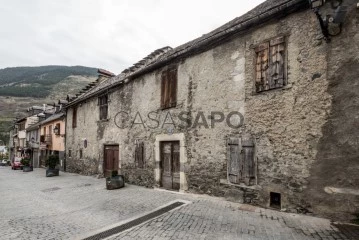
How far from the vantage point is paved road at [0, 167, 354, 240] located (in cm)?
464

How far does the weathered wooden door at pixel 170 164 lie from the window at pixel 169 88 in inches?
59.3

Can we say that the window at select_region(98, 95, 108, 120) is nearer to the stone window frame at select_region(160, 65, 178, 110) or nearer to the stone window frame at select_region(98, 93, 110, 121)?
the stone window frame at select_region(98, 93, 110, 121)

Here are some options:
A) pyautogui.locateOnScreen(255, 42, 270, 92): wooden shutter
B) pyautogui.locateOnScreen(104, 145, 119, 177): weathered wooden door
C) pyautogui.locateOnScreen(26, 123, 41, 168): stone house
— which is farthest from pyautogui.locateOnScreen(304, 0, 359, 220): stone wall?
pyautogui.locateOnScreen(26, 123, 41, 168): stone house

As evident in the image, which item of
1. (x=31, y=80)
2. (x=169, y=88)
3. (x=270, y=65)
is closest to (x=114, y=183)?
(x=169, y=88)

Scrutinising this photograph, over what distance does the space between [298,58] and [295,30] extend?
2.25 feet

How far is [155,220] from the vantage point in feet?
18.2

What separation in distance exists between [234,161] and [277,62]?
287cm

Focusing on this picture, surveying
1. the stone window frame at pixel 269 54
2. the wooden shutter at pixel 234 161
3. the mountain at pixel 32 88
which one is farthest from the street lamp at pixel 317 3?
the mountain at pixel 32 88

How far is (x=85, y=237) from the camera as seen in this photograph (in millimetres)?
4812

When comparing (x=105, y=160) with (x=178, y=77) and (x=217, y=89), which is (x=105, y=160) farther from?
(x=217, y=89)

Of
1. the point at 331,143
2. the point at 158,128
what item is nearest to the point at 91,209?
the point at 158,128

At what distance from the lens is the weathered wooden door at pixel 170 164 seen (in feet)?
28.9

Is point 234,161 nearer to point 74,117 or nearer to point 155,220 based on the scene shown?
point 155,220

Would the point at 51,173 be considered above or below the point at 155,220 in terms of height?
below
